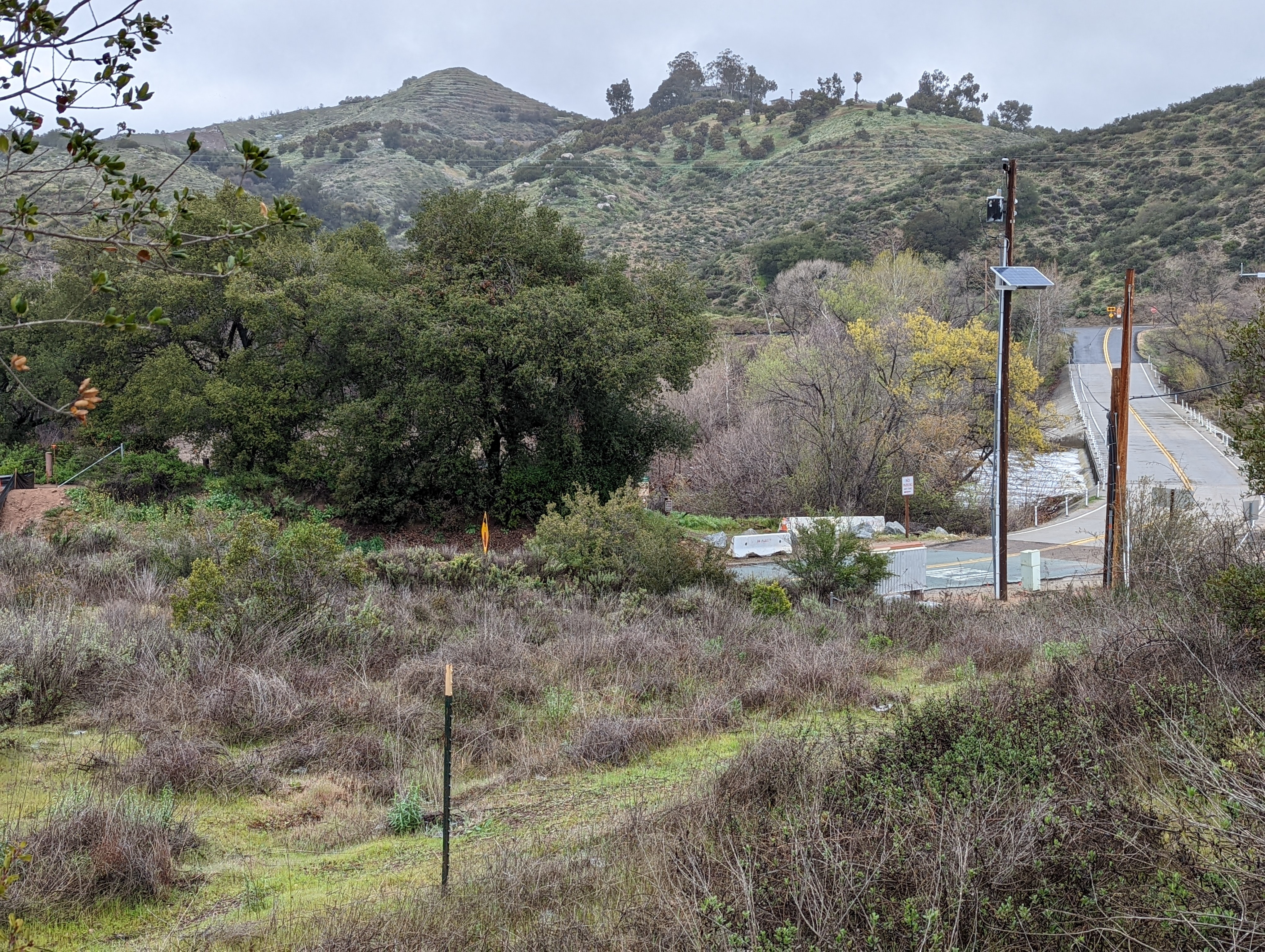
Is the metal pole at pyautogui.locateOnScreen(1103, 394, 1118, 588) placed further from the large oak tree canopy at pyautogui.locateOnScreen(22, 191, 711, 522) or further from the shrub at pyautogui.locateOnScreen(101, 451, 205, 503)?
the shrub at pyautogui.locateOnScreen(101, 451, 205, 503)

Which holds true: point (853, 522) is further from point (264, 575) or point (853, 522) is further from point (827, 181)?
point (827, 181)

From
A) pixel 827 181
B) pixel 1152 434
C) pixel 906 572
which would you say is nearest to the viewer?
pixel 906 572

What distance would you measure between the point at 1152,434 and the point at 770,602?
40.3 metres

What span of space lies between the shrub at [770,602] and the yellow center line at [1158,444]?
53.6 ft

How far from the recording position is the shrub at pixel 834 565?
16984 mm

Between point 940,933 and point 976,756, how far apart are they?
75.1 inches

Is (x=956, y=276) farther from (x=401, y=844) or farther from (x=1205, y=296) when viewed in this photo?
(x=401, y=844)

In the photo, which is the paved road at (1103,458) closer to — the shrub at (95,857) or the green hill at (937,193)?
the green hill at (937,193)

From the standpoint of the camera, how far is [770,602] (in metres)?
14.6

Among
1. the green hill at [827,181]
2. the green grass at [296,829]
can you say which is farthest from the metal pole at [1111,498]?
the green hill at [827,181]

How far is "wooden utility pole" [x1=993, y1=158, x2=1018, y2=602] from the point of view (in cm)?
1845

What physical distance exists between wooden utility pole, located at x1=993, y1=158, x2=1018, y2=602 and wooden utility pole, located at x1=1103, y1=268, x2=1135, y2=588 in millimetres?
1947

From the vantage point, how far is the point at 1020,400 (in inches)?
1433

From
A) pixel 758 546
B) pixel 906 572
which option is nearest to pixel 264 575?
pixel 906 572
